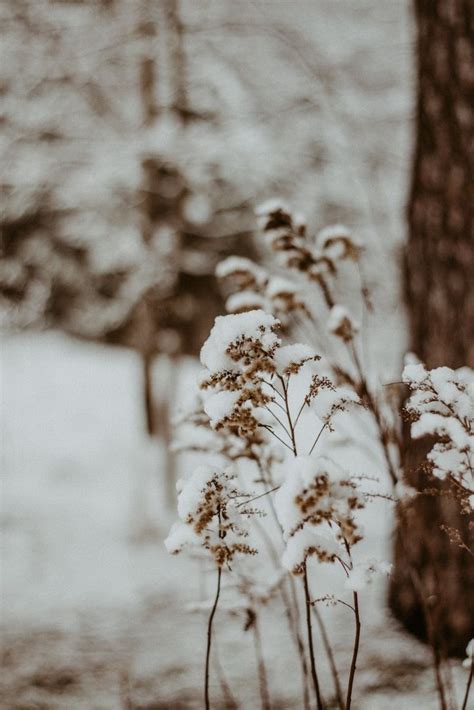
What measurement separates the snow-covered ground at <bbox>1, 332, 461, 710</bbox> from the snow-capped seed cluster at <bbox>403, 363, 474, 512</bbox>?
1069mm

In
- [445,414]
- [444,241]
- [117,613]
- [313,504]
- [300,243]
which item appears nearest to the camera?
[313,504]

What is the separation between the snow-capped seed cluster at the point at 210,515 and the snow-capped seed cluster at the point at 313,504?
0.51ft

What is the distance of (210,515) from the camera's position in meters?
1.21

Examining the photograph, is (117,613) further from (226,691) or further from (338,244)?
(338,244)

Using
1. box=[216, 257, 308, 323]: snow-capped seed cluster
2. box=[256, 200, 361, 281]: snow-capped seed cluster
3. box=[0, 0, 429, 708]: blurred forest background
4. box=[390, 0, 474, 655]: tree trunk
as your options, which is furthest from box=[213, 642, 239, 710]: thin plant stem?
box=[0, 0, 429, 708]: blurred forest background

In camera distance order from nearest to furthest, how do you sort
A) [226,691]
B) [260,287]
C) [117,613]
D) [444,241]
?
1. [226,691]
2. [260,287]
3. [444,241]
4. [117,613]

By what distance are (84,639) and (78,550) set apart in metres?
1.74

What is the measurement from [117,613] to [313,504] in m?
3.24

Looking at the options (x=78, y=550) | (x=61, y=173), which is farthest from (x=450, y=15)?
(x=78, y=550)

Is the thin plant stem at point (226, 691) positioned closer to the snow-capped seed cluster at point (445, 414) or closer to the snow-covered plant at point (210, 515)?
the snow-covered plant at point (210, 515)

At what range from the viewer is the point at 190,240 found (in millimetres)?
7500

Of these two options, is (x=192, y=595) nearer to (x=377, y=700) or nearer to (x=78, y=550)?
(x=78, y=550)

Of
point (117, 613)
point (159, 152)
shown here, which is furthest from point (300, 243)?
point (159, 152)

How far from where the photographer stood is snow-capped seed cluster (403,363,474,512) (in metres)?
1.28
